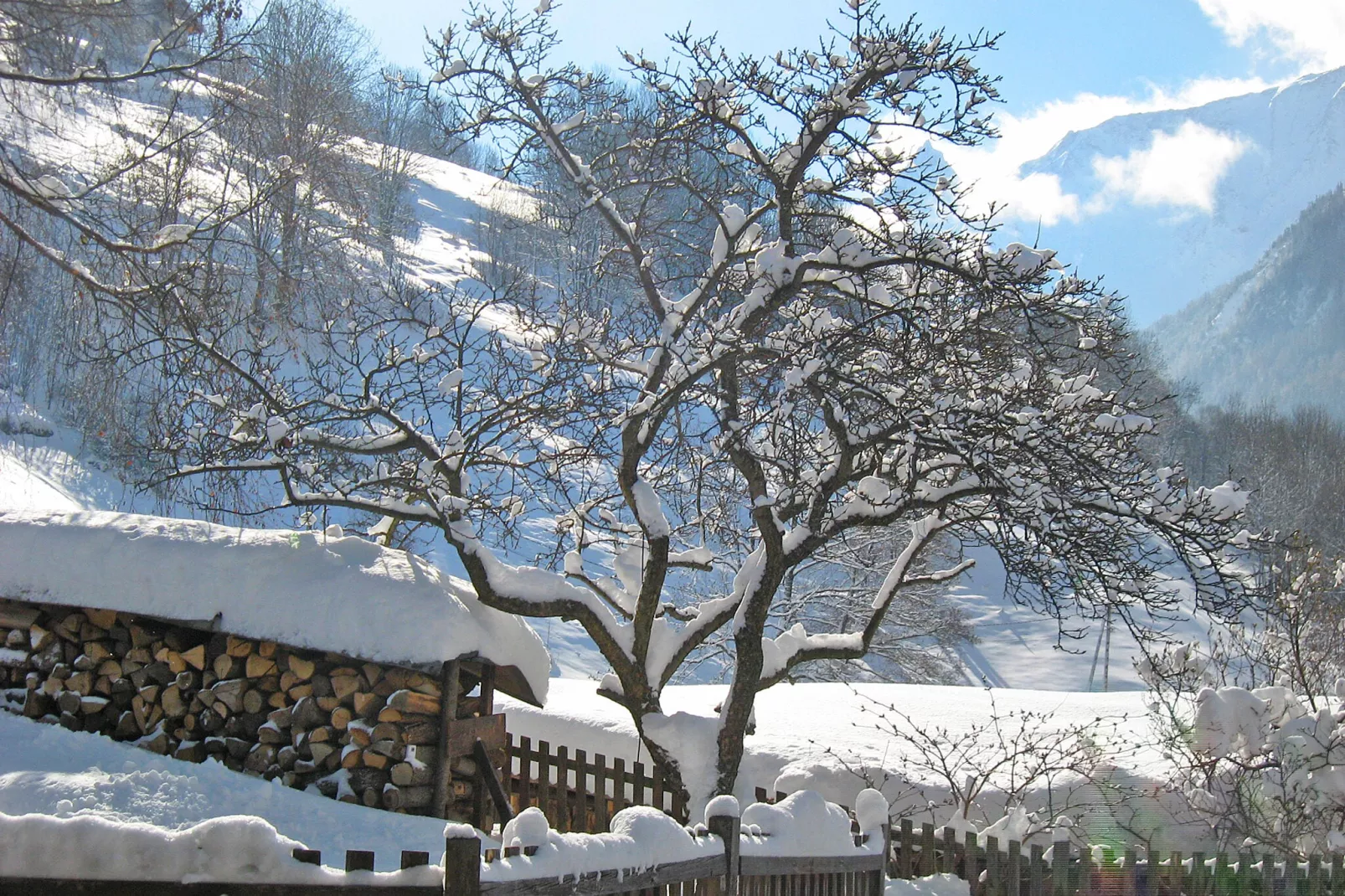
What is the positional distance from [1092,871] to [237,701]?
5.35m

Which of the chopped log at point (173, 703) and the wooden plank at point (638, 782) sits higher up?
the chopped log at point (173, 703)

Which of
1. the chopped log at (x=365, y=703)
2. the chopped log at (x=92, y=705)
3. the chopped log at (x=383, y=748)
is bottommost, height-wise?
the chopped log at (x=383, y=748)

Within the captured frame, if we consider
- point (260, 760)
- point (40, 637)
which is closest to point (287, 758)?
point (260, 760)

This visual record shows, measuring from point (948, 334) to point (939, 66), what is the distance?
1757 millimetres

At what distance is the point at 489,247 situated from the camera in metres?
58.2

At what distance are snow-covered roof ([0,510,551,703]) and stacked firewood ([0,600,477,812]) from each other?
260mm

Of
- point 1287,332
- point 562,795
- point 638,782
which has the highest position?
point 1287,332

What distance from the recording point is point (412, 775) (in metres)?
6.75

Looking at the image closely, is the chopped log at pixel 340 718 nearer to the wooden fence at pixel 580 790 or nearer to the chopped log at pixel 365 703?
the chopped log at pixel 365 703

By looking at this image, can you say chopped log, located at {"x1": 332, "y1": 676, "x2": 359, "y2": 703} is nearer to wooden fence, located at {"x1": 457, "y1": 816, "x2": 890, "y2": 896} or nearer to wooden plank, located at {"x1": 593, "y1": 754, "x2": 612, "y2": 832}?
wooden plank, located at {"x1": 593, "y1": 754, "x2": 612, "y2": 832}

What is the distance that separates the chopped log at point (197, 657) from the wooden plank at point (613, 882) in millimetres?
4357

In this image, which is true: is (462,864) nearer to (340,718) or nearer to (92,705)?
(340,718)

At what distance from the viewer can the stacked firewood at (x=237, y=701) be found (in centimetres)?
674

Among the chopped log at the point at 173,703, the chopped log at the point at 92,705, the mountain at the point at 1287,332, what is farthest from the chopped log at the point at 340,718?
the mountain at the point at 1287,332
